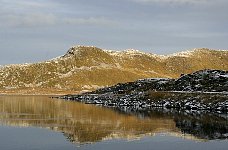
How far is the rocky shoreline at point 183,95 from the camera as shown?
92688 mm

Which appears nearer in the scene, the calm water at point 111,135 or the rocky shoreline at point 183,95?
the calm water at point 111,135

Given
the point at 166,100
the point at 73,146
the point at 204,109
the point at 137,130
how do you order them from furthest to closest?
1. the point at 166,100
2. the point at 204,109
3. the point at 137,130
4. the point at 73,146

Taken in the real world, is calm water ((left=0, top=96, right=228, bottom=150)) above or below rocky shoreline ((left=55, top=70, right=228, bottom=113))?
below

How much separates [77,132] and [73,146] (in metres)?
10.3

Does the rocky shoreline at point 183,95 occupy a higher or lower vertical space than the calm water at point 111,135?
higher

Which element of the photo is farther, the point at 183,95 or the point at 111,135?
the point at 183,95

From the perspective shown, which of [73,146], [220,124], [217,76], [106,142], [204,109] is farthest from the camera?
[217,76]

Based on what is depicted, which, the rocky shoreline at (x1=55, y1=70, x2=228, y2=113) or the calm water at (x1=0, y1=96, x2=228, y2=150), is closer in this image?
the calm water at (x1=0, y1=96, x2=228, y2=150)

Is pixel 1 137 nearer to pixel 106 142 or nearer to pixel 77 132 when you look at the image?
pixel 77 132

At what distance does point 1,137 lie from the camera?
44.1m

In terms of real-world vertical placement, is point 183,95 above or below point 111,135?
above

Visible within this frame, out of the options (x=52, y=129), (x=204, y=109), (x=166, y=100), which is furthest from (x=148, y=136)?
(x=166, y=100)

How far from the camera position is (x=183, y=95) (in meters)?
103

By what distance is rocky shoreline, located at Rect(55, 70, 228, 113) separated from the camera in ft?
304
